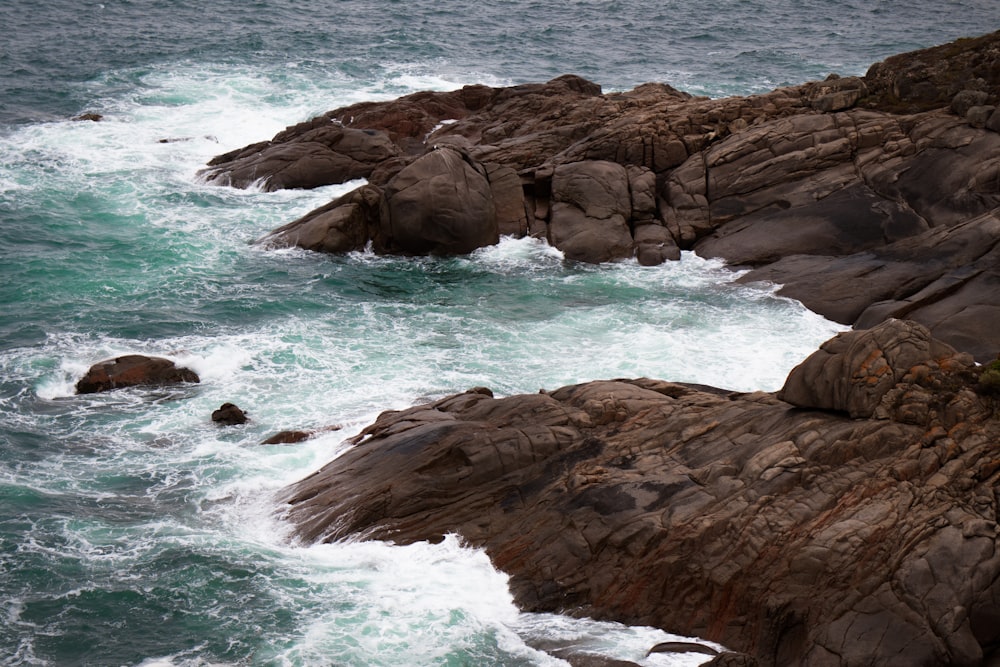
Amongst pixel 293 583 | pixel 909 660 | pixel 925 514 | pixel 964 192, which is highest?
pixel 964 192

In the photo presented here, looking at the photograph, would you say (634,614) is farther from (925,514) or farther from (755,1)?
(755,1)

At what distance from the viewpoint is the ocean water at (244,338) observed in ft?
75.4

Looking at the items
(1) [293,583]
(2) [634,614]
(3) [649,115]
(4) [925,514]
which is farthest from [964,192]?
(1) [293,583]

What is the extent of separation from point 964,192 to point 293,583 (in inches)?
1095

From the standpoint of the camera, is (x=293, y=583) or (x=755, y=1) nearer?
(x=293, y=583)

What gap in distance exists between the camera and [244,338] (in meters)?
37.1

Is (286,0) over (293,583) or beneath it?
over

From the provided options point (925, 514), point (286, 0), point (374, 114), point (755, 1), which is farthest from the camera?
point (755, 1)

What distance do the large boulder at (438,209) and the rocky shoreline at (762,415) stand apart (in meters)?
0.10

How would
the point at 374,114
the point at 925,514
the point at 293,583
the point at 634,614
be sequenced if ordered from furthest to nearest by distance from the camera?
the point at 374,114, the point at 293,583, the point at 634,614, the point at 925,514

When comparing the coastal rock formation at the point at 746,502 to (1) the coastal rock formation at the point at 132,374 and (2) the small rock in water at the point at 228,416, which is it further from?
(1) the coastal rock formation at the point at 132,374

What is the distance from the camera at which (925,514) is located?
20.6 metres

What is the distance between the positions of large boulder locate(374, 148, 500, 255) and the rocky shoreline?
3.7 inches

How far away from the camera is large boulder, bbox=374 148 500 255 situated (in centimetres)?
4281
